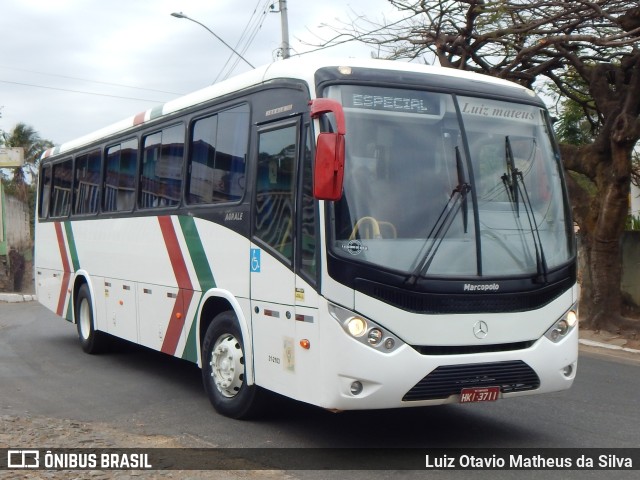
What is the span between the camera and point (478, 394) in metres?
6.71

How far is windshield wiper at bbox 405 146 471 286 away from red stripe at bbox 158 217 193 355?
3239 millimetres

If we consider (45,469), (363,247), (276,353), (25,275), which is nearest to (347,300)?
(363,247)

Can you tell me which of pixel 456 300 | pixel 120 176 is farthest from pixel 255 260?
pixel 120 176

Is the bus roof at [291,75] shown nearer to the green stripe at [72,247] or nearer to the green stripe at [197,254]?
the green stripe at [197,254]

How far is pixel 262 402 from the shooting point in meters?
7.99

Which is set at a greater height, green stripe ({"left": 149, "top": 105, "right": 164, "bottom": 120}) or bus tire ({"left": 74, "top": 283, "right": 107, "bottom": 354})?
green stripe ({"left": 149, "top": 105, "right": 164, "bottom": 120})

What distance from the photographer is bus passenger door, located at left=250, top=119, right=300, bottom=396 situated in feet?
23.4

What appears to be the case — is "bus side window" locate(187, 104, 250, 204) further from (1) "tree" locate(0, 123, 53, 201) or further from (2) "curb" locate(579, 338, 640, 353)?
(1) "tree" locate(0, 123, 53, 201)

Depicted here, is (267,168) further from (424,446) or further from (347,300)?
(424,446)

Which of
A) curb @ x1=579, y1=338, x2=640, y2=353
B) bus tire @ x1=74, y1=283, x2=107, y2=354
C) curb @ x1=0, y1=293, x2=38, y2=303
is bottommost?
curb @ x1=0, y1=293, x2=38, y2=303

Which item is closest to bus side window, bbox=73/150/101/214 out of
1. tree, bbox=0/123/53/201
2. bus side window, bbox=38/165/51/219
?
bus side window, bbox=38/165/51/219

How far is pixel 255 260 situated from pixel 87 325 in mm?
6019

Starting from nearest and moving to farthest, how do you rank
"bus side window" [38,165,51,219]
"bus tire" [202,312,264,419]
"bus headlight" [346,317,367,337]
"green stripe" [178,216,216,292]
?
"bus headlight" [346,317,367,337] < "bus tire" [202,312,264,419] < "green stripe" [178,216,216,292] < "bus side window" [38,165,51,219]

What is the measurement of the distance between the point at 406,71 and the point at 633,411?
424 centimetres
